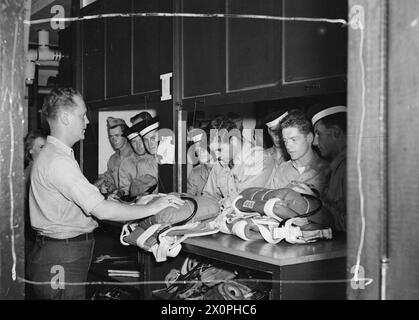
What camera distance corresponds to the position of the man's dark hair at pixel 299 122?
69.2 inches

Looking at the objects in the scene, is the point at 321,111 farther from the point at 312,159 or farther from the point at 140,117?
the point at 140,117

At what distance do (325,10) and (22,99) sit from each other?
1.09 meters

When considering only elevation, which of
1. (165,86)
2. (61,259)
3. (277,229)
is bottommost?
(61,259)

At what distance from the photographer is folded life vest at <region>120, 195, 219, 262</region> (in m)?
1.69

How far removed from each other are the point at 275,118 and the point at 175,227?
2.05 feet

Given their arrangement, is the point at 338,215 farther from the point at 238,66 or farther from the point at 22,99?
the point at 22,99

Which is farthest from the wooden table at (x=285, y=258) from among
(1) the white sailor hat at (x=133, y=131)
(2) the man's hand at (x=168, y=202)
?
(1) the white sailor hat at (x=133, y=131)

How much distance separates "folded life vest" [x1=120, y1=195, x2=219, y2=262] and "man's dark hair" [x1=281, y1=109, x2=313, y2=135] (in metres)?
0.39

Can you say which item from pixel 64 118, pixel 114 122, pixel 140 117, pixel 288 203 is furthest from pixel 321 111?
pixel 114 122

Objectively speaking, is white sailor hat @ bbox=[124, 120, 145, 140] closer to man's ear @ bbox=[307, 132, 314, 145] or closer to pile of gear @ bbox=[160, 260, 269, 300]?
pile of gear @ bbox=[160, 260, 269, 300]

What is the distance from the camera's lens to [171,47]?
2283mm

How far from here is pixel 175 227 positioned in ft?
5.53

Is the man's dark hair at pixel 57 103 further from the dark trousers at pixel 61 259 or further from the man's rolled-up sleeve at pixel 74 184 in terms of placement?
the dark trousers at pixel 61 259
